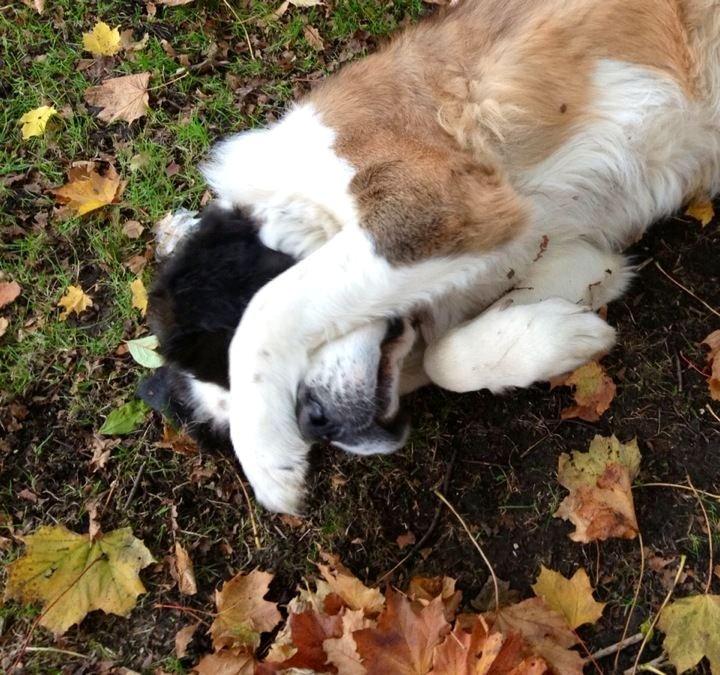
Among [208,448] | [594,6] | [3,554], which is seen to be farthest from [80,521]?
[594,6]

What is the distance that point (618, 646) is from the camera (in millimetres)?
2553

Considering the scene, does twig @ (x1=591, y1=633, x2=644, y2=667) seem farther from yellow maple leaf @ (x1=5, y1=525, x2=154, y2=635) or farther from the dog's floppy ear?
yellow maple leaf @ (x1=5, y1=525, x2=154, y2=635)

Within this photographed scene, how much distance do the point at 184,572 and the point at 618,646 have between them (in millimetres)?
1765

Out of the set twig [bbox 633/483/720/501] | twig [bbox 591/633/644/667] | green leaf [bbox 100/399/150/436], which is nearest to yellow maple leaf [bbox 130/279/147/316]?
green leaf [bbox 100/399/150/436]

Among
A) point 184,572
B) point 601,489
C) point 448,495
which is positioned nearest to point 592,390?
point 601,489

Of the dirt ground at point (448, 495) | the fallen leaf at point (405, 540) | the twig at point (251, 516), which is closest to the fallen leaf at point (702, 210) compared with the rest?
the dirt ground at point (448, 495)

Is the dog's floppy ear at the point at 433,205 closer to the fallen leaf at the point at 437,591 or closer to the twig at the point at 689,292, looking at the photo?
the twig at the point at 689,292

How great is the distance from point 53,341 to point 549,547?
2.56 metres

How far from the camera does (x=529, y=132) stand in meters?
2.65

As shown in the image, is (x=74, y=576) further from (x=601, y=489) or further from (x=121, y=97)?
(x=121, y=97)

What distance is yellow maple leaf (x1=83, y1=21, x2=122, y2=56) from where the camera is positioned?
12.8ft

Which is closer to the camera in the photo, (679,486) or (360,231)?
(360,231)

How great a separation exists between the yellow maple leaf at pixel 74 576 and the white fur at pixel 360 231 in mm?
949

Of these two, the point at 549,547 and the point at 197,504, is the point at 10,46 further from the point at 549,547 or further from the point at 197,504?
the point at 549,547
